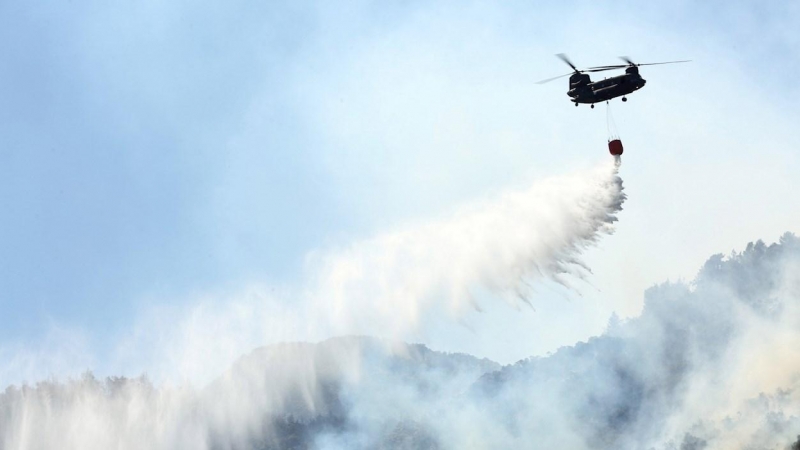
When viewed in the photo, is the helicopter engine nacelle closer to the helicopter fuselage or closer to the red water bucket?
the helicopter fuselage

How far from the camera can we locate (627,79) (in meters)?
108

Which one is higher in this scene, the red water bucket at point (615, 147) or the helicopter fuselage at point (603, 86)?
the helicopter fuselage at point (603, 86)

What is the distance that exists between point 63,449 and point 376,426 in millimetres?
50363

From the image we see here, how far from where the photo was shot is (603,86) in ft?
356

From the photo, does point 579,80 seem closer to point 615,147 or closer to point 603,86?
point 603,86

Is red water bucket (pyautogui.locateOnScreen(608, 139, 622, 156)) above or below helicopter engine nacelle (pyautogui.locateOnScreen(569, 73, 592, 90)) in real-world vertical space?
below

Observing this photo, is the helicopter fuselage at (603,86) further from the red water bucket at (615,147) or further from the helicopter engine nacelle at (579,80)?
the red water bucket at (615,147)

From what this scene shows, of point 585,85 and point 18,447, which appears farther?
point 18,447

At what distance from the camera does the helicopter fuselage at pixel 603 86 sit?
108 metres

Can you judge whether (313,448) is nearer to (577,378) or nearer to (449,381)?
(449,381)

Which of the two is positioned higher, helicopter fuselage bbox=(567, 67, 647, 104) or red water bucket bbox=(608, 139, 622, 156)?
helicopter fuselage bbox=(567, 67, 647, 104)

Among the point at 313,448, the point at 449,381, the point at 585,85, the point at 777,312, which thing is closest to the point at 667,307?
the point at 777,312

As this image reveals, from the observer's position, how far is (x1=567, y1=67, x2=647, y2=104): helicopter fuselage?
108m

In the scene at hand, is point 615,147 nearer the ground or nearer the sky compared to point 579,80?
nearer the ground
